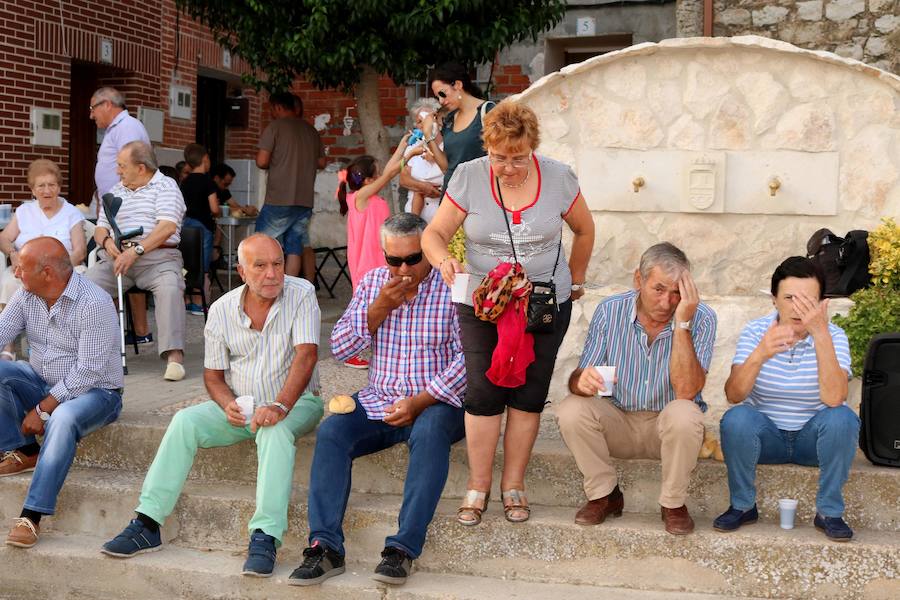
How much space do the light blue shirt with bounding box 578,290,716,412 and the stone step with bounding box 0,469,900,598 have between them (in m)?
0.47

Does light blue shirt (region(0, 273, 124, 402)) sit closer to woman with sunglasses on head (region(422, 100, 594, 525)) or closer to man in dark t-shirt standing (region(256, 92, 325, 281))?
woman with sunglasses on head (region(422, 100, 594, 525))

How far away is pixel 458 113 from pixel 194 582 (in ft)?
9.35

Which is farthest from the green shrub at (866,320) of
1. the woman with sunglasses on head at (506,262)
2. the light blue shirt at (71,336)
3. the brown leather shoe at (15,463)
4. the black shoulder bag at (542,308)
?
the brown leather shoe at (15,463)

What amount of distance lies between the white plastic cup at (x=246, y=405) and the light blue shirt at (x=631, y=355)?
1313 millimetres

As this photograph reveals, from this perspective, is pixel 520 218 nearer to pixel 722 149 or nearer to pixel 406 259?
pixel 406 259

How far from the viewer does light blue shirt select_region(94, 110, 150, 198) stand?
7.31m

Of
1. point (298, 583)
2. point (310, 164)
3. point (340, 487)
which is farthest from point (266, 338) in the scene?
point (310, 164)

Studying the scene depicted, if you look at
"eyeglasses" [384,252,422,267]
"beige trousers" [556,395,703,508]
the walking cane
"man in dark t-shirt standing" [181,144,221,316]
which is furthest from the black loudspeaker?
"man in dark t-shirt standing" [181,144,221,316]

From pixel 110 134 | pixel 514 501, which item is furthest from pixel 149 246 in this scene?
pixel 514 501

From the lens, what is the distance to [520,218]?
13.7 feet

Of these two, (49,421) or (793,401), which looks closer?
(793,401)

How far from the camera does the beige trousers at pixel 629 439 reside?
4.08m

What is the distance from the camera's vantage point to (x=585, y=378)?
13.6ft

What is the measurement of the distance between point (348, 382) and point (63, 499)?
72.2 inches
